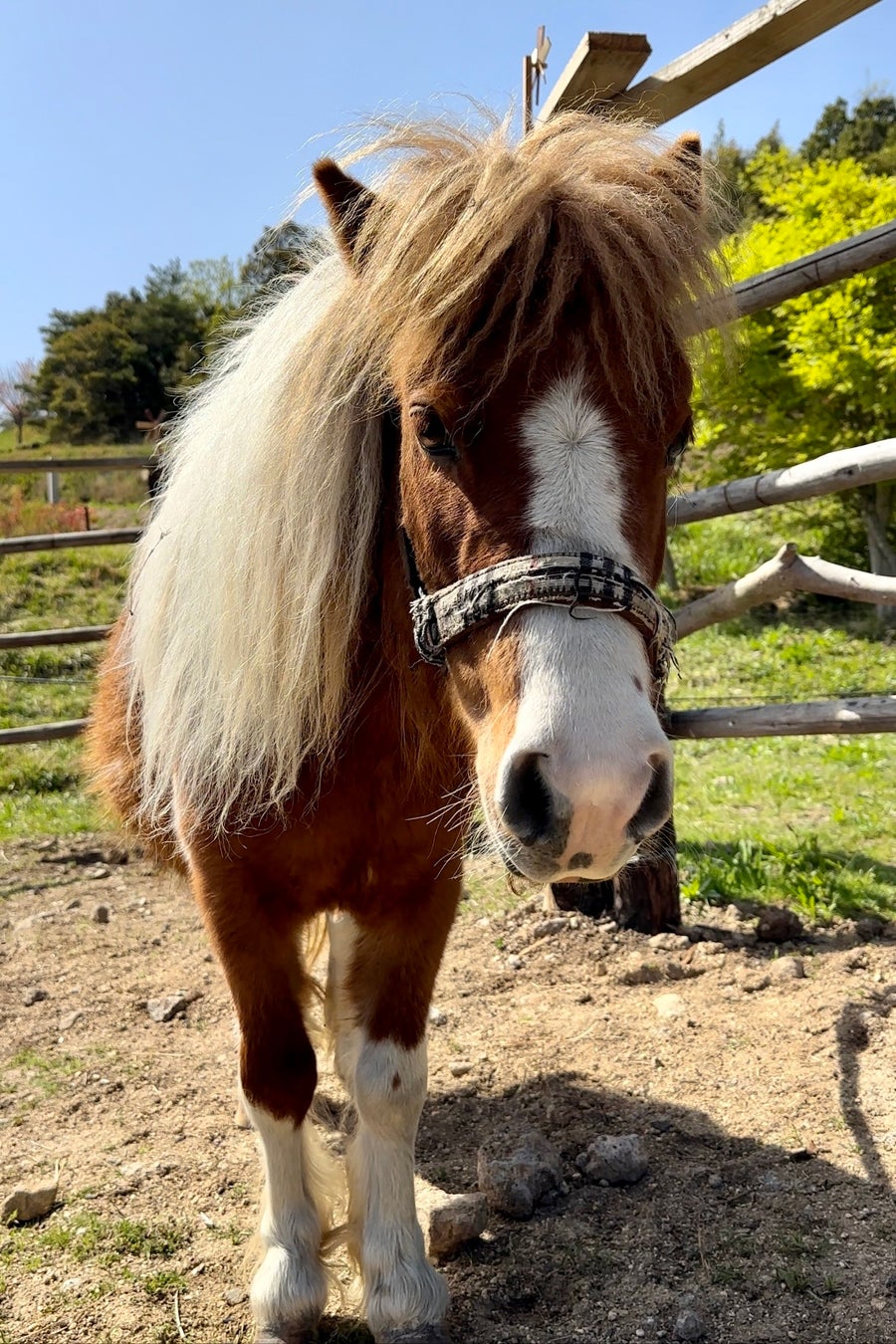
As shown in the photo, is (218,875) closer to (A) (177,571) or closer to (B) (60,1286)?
(A) (177,571)

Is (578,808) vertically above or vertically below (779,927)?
above

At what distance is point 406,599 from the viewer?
1.82m

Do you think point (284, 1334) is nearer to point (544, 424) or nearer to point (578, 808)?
point (578, 808)

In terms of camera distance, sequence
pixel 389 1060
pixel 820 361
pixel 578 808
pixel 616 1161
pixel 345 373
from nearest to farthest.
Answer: pixel 578 808 → pixel 345 373 → pixel 389 1060 → pixel 616 1161 → pixel 820 361

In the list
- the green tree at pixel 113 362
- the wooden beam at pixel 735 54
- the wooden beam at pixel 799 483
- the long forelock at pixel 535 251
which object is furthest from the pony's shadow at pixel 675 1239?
the green tree at pixel 113 362

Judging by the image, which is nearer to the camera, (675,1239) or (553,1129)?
(675,1239)

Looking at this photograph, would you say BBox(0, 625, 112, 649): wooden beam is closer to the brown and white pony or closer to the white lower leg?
the brown and white pony

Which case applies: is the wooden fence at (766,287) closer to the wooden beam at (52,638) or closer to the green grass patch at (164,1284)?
the green grass patch at (164,1284)

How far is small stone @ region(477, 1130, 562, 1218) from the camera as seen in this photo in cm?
223

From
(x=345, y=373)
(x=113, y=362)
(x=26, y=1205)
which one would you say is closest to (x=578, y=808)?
(x=345, y=373)

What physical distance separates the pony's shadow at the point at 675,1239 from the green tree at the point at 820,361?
876 cm

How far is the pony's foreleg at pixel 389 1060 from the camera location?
215cm

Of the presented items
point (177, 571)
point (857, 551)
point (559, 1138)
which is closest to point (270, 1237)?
point (559, 1138)

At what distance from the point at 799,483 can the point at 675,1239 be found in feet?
7.33
